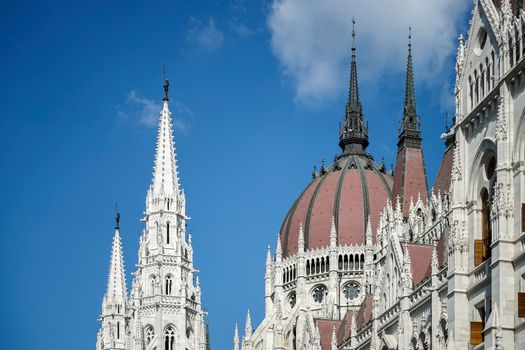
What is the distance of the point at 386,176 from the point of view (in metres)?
134

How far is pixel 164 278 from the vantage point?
130375 millimetres

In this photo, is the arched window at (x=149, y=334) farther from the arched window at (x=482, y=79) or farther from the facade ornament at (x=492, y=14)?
the facade ornament at (x=492, y=14)

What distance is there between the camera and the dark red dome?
129125 millimetres

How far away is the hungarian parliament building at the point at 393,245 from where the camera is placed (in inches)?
2105

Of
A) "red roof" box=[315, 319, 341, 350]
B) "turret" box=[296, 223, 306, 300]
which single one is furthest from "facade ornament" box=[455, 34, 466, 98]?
"turret" box=[296, 223, 306, 300]

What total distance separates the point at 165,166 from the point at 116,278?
16.1 metres

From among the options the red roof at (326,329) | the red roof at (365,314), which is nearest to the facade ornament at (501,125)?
the red roof at (365,314)

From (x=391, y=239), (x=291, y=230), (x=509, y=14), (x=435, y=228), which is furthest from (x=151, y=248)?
(x=509, y=14)

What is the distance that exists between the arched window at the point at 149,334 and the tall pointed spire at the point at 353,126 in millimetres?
28626

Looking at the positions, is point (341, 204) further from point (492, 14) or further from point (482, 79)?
point (492, 14)

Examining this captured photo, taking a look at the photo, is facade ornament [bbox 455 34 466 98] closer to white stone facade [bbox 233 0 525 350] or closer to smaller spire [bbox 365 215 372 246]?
white stone facade [bbox 233 0 525 350]

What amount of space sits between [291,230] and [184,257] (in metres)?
11.7

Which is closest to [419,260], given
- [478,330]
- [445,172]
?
[445,172]

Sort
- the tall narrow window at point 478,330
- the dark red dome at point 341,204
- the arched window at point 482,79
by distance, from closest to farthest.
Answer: the tall narrow window at point 478,330 < the arched window at point 482,79 < the dark red dome at point 341,204
